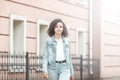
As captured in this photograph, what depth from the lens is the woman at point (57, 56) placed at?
819cm

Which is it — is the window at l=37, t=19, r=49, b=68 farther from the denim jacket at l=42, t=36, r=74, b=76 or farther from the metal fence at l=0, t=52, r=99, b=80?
the denim jacket at l=42, t=36, r=74, b=76

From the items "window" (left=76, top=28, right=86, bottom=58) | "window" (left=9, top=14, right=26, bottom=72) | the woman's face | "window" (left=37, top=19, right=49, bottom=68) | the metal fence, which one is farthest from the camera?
"window" (left=76, top=28, right=86, bottom=58)

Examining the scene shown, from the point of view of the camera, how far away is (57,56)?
8211 millimetres

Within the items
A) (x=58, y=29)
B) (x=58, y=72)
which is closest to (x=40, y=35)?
(x=58, y=29)

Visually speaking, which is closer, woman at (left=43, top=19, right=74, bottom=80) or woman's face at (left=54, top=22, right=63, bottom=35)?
woman at (left=43, top=19, right=74, bottom=80)

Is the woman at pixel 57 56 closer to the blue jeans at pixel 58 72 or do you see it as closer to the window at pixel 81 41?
the blue jeans at pixel 58 72

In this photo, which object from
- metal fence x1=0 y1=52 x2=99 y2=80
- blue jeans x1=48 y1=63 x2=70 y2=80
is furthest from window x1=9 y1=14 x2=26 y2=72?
blue jeans x1=48 y1=63 x2=70 y2=80

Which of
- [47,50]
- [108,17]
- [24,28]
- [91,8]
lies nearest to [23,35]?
[24,28]

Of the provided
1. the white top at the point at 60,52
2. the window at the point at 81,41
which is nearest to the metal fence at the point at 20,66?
the white top at the point at 60,52

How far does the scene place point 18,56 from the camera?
12.6 meters

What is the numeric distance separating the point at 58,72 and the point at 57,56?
0.27m

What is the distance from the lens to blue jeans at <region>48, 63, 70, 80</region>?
8.16m

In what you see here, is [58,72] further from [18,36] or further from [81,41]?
[81,41]

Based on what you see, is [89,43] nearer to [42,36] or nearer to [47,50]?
[42,36]
